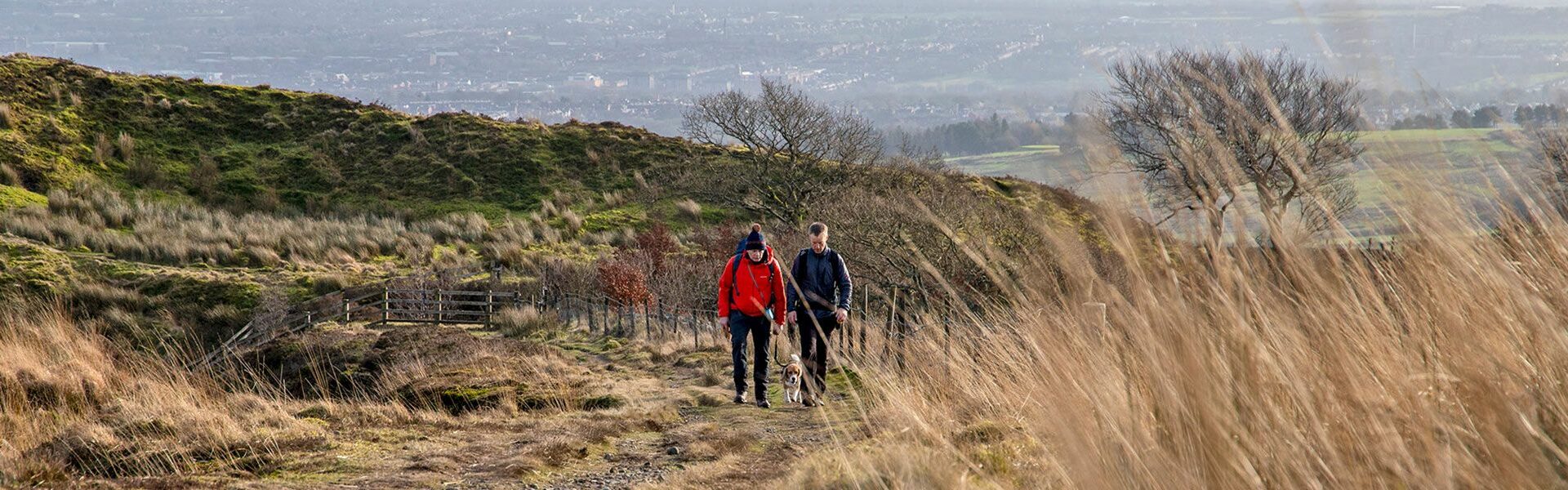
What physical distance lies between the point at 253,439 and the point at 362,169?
31595mm

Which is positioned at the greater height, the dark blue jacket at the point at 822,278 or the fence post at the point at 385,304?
the dark blue jacket at the point at 822,278

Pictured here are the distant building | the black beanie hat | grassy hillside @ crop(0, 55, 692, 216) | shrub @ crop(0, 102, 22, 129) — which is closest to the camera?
the black beanie hat

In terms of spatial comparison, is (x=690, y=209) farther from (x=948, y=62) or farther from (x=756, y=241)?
(x=756, y=241)

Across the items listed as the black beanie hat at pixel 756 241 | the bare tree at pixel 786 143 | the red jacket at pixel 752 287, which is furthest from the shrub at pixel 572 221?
the black beanie hat at pixel 756 241

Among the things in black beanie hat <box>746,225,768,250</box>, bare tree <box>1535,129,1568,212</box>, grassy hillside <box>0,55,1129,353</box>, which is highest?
bare tree <box>1535,129,1568,212</box>

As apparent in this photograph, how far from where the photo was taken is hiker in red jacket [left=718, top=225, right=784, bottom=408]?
7.95 metres

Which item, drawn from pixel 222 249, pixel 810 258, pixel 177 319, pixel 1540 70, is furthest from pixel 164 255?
pixel 1540 70

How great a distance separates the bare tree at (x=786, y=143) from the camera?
30562 millimetres

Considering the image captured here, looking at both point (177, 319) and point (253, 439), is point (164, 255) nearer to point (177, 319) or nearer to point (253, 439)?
point (177, 319)

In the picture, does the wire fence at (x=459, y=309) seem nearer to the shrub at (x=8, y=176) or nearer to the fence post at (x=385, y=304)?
the fence post at (x=385, y=304)

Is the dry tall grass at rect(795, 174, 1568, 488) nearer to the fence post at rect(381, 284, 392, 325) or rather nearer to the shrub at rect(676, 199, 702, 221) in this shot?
the fence post at rect(381, 284, 392, 325)

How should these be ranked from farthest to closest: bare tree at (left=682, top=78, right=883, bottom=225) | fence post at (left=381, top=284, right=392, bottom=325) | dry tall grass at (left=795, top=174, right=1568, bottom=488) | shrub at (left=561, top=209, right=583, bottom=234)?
1. bare tree at (left=682, top=78, right=883, bottom=225)
2. shrub at (left=561, top=209, right=583, bottom=234)
3. fence post at (left=381, top=284, right=392, bottom=325)
4. dry tall grass at (left=795, top=174, right=1568, bottom=488)

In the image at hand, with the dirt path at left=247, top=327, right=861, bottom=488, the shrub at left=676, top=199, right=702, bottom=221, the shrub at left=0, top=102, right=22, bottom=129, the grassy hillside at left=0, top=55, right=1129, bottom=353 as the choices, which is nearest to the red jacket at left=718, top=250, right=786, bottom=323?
the dirt path at left=247, top=327, right=861, bottom=488

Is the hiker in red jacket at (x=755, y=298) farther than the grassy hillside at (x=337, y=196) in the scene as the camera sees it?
No
